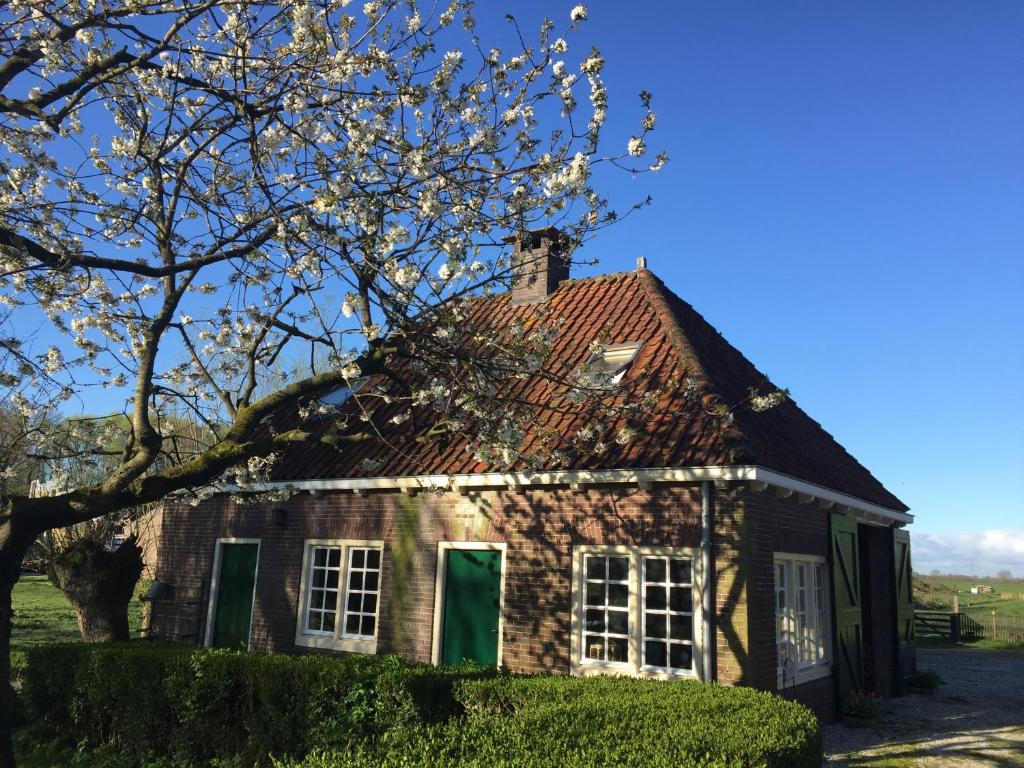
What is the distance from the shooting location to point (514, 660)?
10273 millimetres

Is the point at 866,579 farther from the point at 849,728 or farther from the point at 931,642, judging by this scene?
the point at 931,642

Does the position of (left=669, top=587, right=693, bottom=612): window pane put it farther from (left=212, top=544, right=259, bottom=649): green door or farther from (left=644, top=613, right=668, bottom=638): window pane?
Answer: (left=212, top=544, right=259, bottom=649): green door

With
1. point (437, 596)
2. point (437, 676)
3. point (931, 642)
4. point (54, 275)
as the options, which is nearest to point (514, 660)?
point (437, 596)

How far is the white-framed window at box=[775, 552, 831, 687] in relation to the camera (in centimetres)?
988

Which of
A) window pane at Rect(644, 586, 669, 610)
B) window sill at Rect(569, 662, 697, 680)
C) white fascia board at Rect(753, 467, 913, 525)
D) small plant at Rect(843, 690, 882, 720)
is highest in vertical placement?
white fascia board at Rect(753, 467, 913, 525)

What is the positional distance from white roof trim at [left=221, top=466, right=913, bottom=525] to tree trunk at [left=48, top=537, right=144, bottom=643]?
99.6 inches

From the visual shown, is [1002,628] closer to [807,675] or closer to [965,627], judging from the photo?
[965,627]

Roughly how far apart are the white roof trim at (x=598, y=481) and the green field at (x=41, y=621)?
18.5 feet

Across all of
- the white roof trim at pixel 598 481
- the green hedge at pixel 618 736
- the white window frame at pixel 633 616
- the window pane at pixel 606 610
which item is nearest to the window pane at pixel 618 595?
the window pane at pixel 606 610

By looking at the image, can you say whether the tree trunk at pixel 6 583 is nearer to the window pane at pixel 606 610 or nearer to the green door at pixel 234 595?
the green door at pixel 234 595

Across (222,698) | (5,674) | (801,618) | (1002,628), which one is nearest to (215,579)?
(222,698)

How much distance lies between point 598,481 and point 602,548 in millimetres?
874

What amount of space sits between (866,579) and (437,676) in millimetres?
9654

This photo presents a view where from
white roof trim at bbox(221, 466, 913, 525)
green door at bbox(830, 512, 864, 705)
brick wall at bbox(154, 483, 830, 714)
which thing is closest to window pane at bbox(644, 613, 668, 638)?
brick wall at bbox(154, 483, 830, 714)
